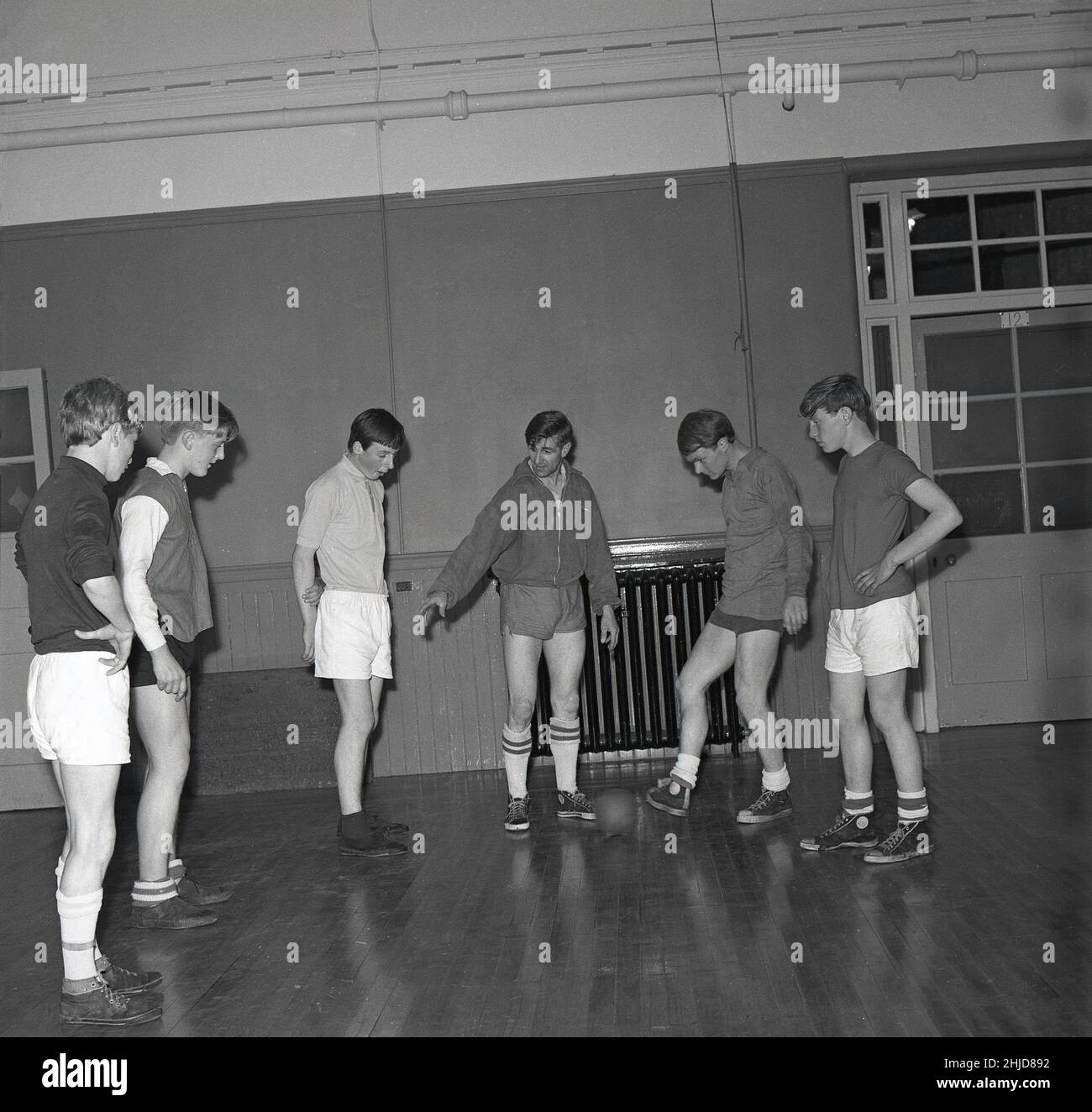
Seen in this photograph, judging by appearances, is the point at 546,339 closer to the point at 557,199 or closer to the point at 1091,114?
the point at 557,199

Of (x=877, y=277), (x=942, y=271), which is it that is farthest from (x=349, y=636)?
(x=942, y=271)

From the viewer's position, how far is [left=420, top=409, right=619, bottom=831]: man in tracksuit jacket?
4.34 m

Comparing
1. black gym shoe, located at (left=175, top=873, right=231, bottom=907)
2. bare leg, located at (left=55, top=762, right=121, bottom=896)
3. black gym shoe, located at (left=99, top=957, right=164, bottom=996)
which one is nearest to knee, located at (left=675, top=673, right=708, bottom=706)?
black gym shoe, located at (left=175, top=873, right=231, bottom=907)

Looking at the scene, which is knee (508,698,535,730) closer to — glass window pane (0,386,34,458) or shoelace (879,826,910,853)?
shoelace (879,826,910,853)

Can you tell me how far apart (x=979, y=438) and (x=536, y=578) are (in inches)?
118

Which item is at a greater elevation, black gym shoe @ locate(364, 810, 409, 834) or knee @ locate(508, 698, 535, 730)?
knee @ locate(508, 698, 535, 730)

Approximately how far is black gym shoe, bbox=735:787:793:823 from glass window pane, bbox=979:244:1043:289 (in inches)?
130

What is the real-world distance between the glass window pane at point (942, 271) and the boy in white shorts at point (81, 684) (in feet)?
15.5

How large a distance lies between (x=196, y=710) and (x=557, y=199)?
325cm

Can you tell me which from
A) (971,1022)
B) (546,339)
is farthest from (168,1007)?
(546,339)

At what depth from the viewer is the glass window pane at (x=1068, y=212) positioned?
5941 millimetres

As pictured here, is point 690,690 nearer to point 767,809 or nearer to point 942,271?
point 767,809

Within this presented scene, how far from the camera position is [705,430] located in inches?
165

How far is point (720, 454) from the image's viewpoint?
4238 mm
